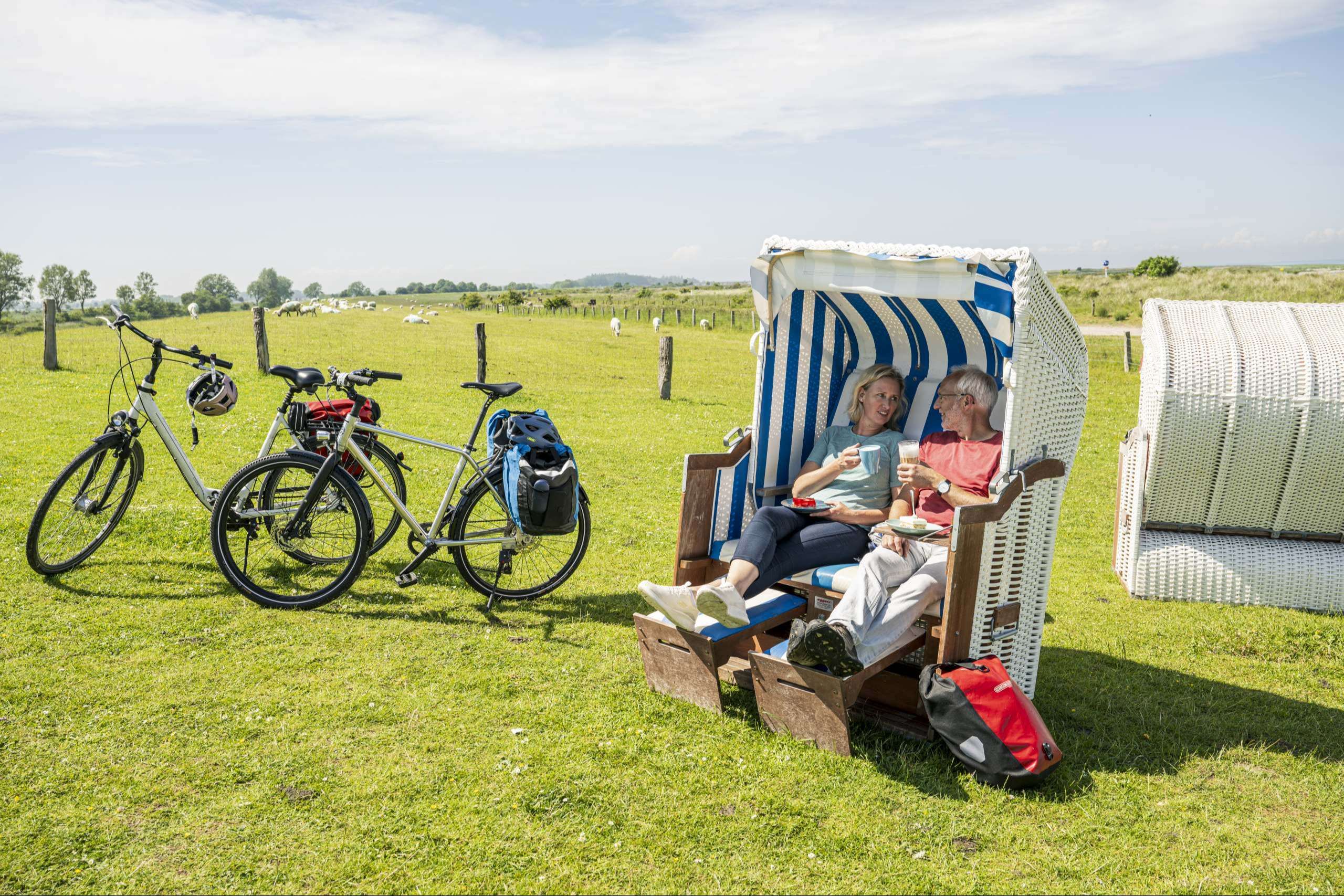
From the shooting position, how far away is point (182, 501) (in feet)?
25.9

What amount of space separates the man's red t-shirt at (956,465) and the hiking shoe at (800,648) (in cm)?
119

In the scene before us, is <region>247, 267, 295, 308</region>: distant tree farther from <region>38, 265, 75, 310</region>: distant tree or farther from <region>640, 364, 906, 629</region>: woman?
<region>640, 364, 906, 629</region>: woman

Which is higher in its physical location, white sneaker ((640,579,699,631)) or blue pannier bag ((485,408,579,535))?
blue pannier bag ((485,408,579,535))

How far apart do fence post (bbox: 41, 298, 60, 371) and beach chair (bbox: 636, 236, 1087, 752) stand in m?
15.6

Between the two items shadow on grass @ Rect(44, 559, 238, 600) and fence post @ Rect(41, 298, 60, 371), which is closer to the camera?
shadow on grass @ Rect(44, 559, 238, 600)

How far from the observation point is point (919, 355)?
5832 mm

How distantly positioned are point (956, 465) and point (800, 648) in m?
1.54

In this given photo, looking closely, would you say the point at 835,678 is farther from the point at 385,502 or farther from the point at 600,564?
the point at 385,502

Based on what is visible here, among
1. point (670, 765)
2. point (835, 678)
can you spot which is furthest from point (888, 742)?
point (670, 765)

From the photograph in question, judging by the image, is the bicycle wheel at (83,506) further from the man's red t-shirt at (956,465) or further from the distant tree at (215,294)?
Result: the distant tree at (215,294)

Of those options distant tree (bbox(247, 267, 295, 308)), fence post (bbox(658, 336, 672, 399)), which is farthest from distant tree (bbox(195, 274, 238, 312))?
fence post (bbox(658, 336, 672, 399))

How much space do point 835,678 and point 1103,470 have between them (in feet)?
28.3

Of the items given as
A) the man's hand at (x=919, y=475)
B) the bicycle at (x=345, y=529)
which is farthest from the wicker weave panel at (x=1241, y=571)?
the bicycle at (x=345, y=529)

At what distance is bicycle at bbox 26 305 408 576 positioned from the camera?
231 inches
